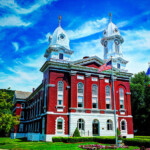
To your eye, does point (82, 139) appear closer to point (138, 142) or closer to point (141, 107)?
point (138, 142)

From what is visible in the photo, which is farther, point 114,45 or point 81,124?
point 114,45

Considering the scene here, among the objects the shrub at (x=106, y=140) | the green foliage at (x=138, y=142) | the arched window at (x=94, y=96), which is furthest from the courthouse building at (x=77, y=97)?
the green foliage at (x=138, y=142)

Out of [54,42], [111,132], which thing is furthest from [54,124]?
[54,42]

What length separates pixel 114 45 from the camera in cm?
4181

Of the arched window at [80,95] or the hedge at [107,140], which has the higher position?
the arched window at [80,95]

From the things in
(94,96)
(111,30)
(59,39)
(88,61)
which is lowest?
(94,96)

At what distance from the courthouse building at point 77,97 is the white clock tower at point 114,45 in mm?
764

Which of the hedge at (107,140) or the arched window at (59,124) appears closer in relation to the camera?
the hedge at (107,140)

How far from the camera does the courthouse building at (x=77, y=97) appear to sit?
3139 cm

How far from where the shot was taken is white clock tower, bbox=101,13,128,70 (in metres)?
41.1

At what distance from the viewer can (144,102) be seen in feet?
156

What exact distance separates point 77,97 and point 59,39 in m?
12.6

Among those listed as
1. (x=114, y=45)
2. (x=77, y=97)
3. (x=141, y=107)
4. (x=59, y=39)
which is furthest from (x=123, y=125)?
(x=59, y=39)

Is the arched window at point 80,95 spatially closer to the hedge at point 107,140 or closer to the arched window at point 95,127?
the arched window at point 95,127
